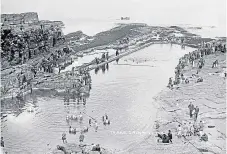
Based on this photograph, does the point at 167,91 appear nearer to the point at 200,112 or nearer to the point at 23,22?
the point at 200,112

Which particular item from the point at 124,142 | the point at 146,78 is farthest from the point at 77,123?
the point at 146,78

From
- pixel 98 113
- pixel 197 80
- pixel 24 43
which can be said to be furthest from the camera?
pixel 24 43

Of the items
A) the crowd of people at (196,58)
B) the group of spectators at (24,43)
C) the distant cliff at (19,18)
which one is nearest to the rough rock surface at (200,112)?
the crowd of people at (196,58)

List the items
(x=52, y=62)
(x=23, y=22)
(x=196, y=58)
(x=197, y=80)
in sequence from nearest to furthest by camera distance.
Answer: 1. (x=197, y=80)
2. (x=52, y=62)
3. (x=23, y=22)
4. (x=196, y=58)

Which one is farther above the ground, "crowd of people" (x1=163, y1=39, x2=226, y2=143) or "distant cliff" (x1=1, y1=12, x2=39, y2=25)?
"distant cliff" (x1=1, y1=12, x2=39, y2=25)

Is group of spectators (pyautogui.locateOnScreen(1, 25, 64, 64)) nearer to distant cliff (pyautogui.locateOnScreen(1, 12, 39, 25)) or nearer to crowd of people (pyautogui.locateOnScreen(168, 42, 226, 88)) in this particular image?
distant cliff (pyautogui.locateOnScreen(1, 12, 39, 25))

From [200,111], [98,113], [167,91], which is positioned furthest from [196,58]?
[98,113]

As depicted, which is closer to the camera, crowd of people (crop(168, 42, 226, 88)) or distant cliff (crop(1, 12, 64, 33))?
crowd of people (crop(168, 42, 226, 88))

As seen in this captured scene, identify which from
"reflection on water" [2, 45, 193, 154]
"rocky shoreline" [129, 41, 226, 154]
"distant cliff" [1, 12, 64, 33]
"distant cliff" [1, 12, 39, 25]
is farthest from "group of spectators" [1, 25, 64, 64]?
"rocky shoreline" [129, 41, 226, 154]

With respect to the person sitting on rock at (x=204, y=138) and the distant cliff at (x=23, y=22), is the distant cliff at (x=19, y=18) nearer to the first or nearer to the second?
the distant cliff at (x=23, y=22)
